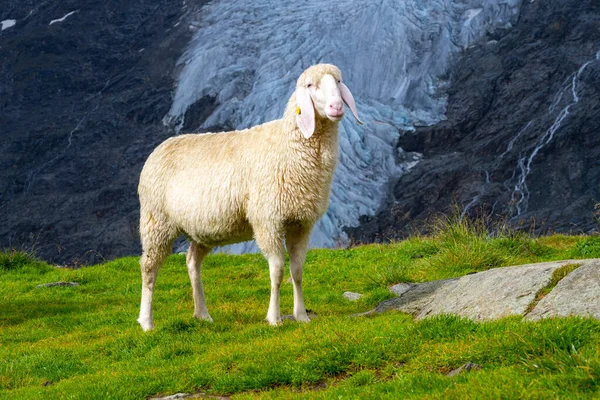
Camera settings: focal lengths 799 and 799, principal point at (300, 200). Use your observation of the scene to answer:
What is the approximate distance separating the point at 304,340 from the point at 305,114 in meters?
2.88

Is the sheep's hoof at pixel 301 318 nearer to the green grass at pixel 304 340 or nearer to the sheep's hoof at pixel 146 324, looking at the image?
the green grass at pixel 304 340

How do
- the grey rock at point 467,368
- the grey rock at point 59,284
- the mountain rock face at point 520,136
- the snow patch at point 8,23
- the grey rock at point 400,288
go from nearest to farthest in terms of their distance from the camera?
the grey rock at point 467,368, the grey rock at point 400,288, the grey rock at point 59,284, the mountain rock face at point 520,136, the snow patch at point 8,23

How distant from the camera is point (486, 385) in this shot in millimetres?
5668

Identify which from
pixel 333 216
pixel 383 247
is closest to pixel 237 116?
pixel 333 216

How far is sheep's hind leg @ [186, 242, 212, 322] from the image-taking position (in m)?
10.8

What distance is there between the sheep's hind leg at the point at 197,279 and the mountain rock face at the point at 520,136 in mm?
24325

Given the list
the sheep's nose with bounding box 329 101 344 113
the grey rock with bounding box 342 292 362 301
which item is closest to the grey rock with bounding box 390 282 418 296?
the grey rock with bounding box 342 292 362 301

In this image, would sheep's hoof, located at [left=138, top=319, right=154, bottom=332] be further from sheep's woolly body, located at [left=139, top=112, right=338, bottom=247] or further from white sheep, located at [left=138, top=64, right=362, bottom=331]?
sheep's woolly body, located at [left=139, top=112, right=338, bottom=247]

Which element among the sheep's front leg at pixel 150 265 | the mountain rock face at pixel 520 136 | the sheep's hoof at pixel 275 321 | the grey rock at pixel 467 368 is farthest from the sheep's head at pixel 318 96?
the mountain rock face at pixel 520 136

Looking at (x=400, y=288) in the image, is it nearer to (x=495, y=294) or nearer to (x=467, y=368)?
(x=495, y=294)

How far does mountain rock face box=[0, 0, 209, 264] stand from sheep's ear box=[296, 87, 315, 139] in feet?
106

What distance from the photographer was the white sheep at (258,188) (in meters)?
9.60

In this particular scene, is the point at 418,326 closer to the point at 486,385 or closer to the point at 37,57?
the point at 486,385

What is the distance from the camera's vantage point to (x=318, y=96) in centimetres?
961
